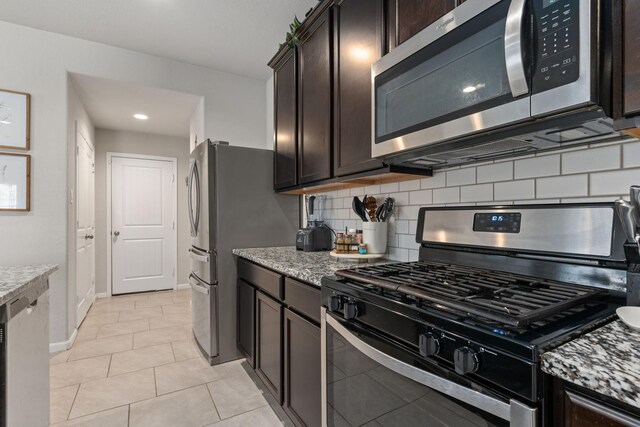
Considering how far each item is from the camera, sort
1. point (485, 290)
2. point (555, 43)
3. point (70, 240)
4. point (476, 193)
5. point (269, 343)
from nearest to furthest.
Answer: point (555, 43)
point (485, 290)
point (476, 193)
point (269, 343)
point (70, 240)

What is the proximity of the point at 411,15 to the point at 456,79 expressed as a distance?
0.44 metres

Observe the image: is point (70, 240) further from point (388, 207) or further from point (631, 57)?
point (631, 57)

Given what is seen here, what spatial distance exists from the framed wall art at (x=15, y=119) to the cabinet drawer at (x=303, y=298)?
266cm

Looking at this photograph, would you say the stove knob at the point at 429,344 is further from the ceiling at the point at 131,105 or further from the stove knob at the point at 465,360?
the ceiling at the point at 131,105

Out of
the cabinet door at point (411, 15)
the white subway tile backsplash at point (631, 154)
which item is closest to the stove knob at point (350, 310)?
the white subway tile backsplash at point (631, 154)

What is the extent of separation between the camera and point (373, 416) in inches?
40.8

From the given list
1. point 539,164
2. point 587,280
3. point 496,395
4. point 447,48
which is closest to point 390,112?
point 447,48

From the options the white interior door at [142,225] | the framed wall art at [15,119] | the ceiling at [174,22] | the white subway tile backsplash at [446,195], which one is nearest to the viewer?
the white subway tile backsplash at [446,195]

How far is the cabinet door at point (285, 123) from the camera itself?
2.35 m

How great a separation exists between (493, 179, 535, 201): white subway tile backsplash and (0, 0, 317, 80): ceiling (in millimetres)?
2007

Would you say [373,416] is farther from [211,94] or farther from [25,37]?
[25,37]

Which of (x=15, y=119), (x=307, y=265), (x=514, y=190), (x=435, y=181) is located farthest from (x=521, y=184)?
(x=15, y=119)

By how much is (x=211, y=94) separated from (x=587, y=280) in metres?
3.55

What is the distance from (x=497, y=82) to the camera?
38.0 inches
